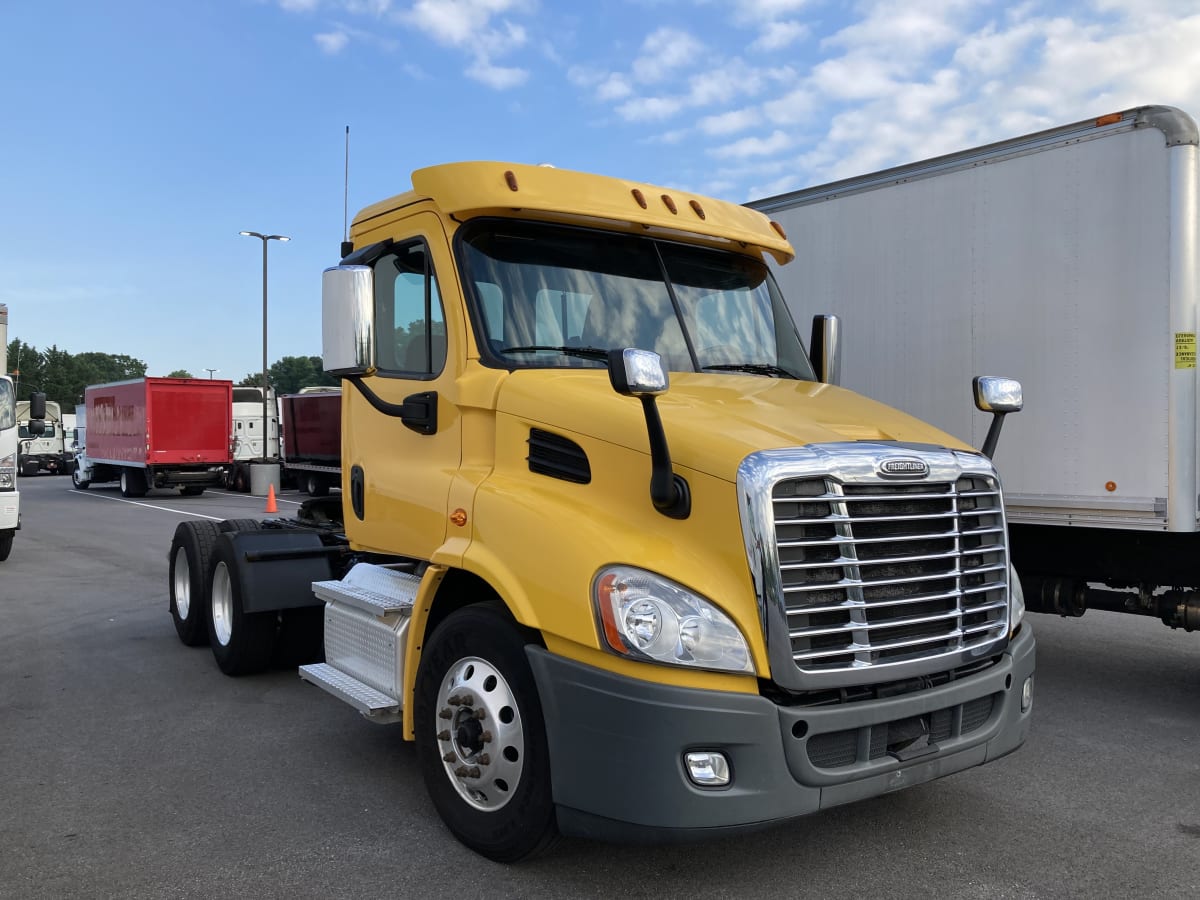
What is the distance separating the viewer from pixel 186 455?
27.4 metres

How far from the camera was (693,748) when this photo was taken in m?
3.23

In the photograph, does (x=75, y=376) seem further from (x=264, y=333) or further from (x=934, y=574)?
(x=934, y=574)

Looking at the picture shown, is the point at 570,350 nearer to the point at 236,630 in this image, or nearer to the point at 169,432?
the point at 236,630

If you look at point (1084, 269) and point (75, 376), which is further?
point (75, 376)

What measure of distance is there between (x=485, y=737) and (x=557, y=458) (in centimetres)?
109

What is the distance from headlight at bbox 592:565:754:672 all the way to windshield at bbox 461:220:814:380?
4.22ft

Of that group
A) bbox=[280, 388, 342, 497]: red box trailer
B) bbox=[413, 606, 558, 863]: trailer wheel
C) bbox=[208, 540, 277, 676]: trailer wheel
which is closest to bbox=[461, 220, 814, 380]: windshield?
bbox=[413, 606, 558, 863]: trailer wheel

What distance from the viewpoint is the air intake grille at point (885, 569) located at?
3367 mm

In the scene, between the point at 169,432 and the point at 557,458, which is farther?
the point at 169,432

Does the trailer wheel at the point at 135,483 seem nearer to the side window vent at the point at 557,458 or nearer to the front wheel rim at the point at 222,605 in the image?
the front wheel rim at the point at 222,605

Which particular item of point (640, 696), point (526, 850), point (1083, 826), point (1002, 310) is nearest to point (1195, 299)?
point (1002, 310)

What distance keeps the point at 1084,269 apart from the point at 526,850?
4.73m

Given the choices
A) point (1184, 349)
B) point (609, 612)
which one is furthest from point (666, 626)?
point (1184, 349)

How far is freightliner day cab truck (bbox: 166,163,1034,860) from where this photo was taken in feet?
10.8
